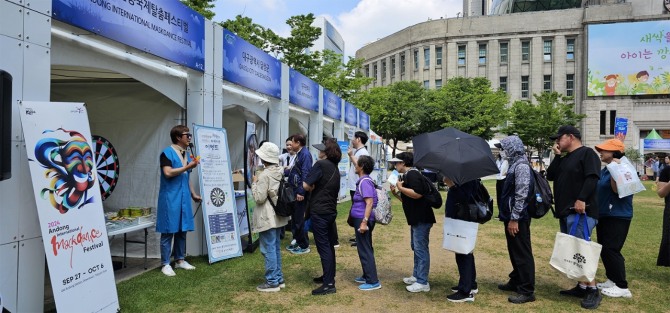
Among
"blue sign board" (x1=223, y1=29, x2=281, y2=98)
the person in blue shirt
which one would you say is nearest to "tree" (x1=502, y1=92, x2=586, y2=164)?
"blue sign board" (x1=223, y1=29, x2=281, y2=98)

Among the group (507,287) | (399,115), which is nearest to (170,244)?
(507,287)

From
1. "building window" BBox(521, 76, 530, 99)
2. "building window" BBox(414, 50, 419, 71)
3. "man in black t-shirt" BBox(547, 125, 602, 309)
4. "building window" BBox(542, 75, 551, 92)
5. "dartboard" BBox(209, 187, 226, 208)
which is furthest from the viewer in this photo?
"building window" BBox(414, 50, 419, 71)

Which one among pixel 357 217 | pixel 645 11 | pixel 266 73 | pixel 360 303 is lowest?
pixel 360 303

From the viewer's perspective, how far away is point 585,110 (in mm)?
46000

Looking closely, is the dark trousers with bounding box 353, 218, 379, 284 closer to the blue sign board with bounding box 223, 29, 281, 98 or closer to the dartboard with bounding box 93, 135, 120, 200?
the blue sign board with bounding box 223, 29, 281, 98

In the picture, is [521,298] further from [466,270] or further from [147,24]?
[147,24]

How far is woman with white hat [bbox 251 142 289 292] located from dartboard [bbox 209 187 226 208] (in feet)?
4.99

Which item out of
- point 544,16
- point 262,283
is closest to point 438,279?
point 262,283

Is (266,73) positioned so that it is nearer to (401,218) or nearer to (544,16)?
(401,218)

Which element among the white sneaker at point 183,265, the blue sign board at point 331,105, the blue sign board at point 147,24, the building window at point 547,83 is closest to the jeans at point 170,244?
the white sneaker at point 183,265

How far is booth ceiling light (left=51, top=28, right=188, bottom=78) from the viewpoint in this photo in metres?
4.37

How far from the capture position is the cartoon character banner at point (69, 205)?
11.0 ft

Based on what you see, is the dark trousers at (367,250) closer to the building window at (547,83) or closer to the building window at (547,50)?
the building window at (547,83)

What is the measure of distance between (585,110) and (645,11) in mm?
12204
